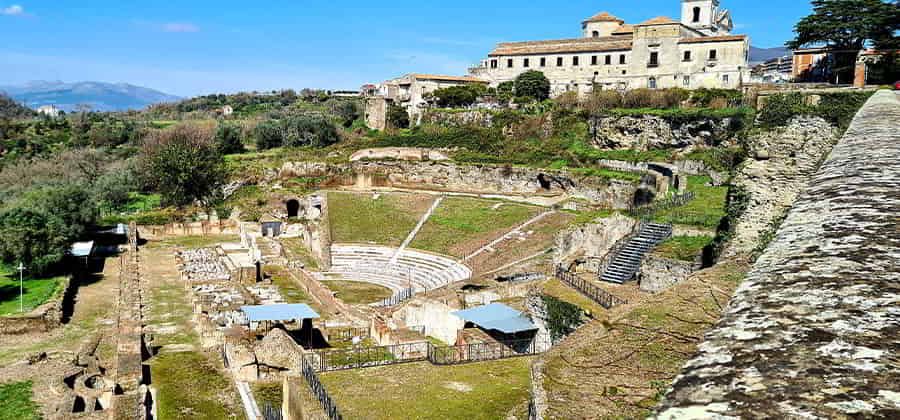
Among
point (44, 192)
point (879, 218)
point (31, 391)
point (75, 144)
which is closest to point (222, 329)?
point (31, 391)

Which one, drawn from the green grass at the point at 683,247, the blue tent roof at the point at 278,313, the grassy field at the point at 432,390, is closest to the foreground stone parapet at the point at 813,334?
the grassy field at the point at 432,390

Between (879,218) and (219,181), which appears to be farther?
(219,181)

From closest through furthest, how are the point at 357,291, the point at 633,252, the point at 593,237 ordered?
1. the point at 633,252
2. the point at 593,237
3. the point at 357,291

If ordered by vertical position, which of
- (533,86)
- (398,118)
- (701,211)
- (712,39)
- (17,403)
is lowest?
(17,403)

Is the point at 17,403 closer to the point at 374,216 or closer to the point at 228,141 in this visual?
the point at 374,216

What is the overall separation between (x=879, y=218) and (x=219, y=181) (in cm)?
4919

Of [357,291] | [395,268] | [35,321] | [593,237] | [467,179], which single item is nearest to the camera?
[35,321]

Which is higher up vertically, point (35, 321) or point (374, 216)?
point (374, 216)

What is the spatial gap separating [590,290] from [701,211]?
7648 millimetres

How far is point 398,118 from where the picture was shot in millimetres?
58469

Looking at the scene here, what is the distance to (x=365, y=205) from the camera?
39.3 metres

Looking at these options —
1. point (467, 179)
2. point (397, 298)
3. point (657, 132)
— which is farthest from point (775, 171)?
point (467, 179)

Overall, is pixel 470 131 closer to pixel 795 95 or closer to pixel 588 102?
pixel 588 102

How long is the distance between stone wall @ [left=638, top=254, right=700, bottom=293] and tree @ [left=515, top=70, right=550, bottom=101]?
36559 millimetres
